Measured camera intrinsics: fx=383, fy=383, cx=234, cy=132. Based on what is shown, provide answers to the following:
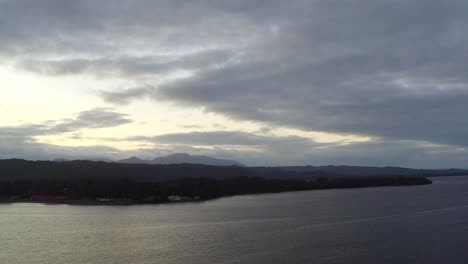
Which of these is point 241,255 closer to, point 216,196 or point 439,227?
point 439,227

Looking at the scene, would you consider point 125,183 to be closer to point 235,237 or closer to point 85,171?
point 85,171

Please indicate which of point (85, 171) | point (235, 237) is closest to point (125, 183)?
point (85, 171)

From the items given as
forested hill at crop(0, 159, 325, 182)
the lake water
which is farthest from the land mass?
the lake water

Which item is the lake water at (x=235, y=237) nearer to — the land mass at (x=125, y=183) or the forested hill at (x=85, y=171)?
the land mass at (x=125, y=183)

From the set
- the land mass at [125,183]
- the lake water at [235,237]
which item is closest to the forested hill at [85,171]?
the land mass at [125,183]

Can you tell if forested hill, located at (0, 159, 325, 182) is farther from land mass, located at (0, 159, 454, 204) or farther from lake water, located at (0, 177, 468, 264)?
lake water, located at (0, 177, 468, 264)
